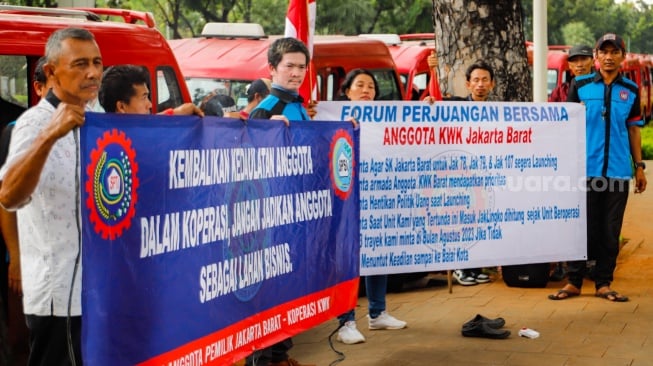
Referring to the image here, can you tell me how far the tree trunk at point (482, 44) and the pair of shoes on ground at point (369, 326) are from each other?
10.6 feet

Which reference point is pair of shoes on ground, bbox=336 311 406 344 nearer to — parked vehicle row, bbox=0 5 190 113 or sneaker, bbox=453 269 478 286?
sneaker, bbox=453 269 478 286

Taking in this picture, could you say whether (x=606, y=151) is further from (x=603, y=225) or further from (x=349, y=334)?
(x=349, y=334)

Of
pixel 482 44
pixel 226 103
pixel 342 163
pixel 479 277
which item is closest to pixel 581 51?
pixel 482 44

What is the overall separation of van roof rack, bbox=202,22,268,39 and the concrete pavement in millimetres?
6336

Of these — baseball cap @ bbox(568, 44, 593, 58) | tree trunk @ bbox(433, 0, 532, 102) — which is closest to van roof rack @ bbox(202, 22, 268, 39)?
tree trunk @ bbox(433, 0, 532, 102)

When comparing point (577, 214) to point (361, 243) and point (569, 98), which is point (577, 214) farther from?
point (361, 243)

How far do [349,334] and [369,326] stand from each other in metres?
0.45

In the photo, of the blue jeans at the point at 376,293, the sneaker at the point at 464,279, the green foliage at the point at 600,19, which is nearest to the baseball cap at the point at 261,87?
the blue jeans at the point at 376,293

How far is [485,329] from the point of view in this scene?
24.4 ft

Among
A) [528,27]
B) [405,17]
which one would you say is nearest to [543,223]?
[405,17]

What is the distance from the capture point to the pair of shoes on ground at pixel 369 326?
730 cm

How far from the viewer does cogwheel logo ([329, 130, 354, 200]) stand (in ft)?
21.3

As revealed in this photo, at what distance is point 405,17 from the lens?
4416cm

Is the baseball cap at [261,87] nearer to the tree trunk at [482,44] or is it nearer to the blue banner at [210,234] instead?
the blue banner at [210,234]
